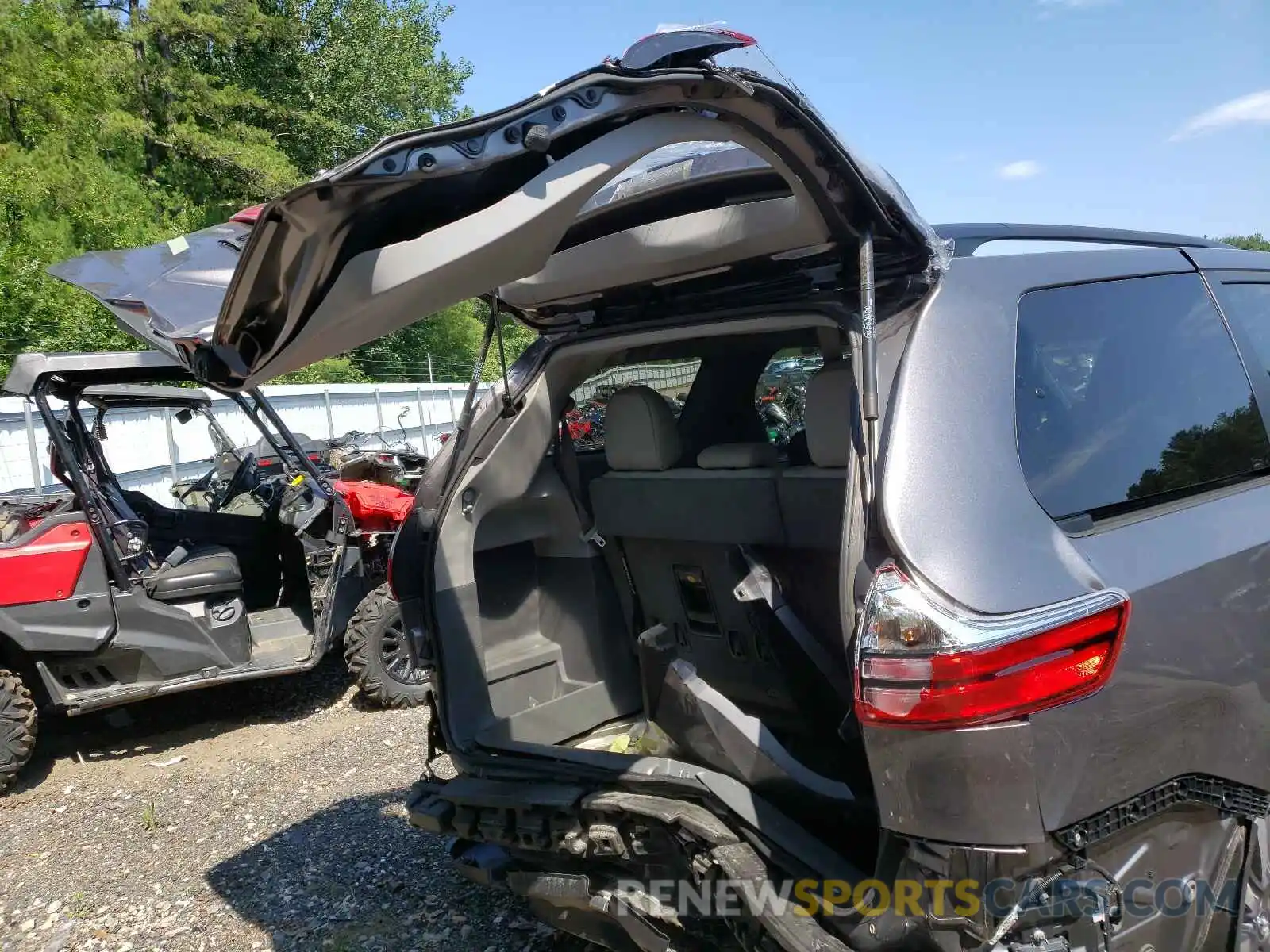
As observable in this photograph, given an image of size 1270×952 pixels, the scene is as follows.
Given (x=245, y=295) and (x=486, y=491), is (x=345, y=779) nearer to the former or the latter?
(x=486, y=491)

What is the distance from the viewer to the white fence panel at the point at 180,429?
33.4ft

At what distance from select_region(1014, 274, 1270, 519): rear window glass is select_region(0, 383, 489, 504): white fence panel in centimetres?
183

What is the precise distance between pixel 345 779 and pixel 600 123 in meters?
3.84

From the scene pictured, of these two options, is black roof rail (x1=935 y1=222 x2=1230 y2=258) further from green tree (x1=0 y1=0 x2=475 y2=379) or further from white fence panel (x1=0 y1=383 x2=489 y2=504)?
green tree (x1=0 y1=0 x2=475 y2=379)

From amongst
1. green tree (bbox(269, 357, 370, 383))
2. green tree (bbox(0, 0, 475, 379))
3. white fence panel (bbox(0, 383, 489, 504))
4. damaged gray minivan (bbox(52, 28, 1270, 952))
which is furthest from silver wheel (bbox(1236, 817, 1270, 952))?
green tree (bbox(269, 357, 370, 383))

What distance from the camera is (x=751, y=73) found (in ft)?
5.76

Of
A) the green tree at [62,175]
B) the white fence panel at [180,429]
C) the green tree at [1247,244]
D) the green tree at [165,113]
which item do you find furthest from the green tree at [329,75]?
the green tree at [1247,244]

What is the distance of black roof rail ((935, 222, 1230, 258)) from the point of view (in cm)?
223

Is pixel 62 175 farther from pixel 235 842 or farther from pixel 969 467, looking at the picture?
pixel 969 467

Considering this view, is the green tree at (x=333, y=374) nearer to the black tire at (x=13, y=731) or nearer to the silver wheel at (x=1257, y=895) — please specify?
the black tire at (x=13, y=731)

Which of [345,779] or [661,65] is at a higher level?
[661,65]

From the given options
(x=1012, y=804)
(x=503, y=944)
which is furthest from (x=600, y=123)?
(x=503, y=944)

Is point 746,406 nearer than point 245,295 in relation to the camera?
No

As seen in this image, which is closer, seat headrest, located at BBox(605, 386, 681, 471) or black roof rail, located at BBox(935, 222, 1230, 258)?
black roof rail, located at BBox(935, 222, 1230, 258)
